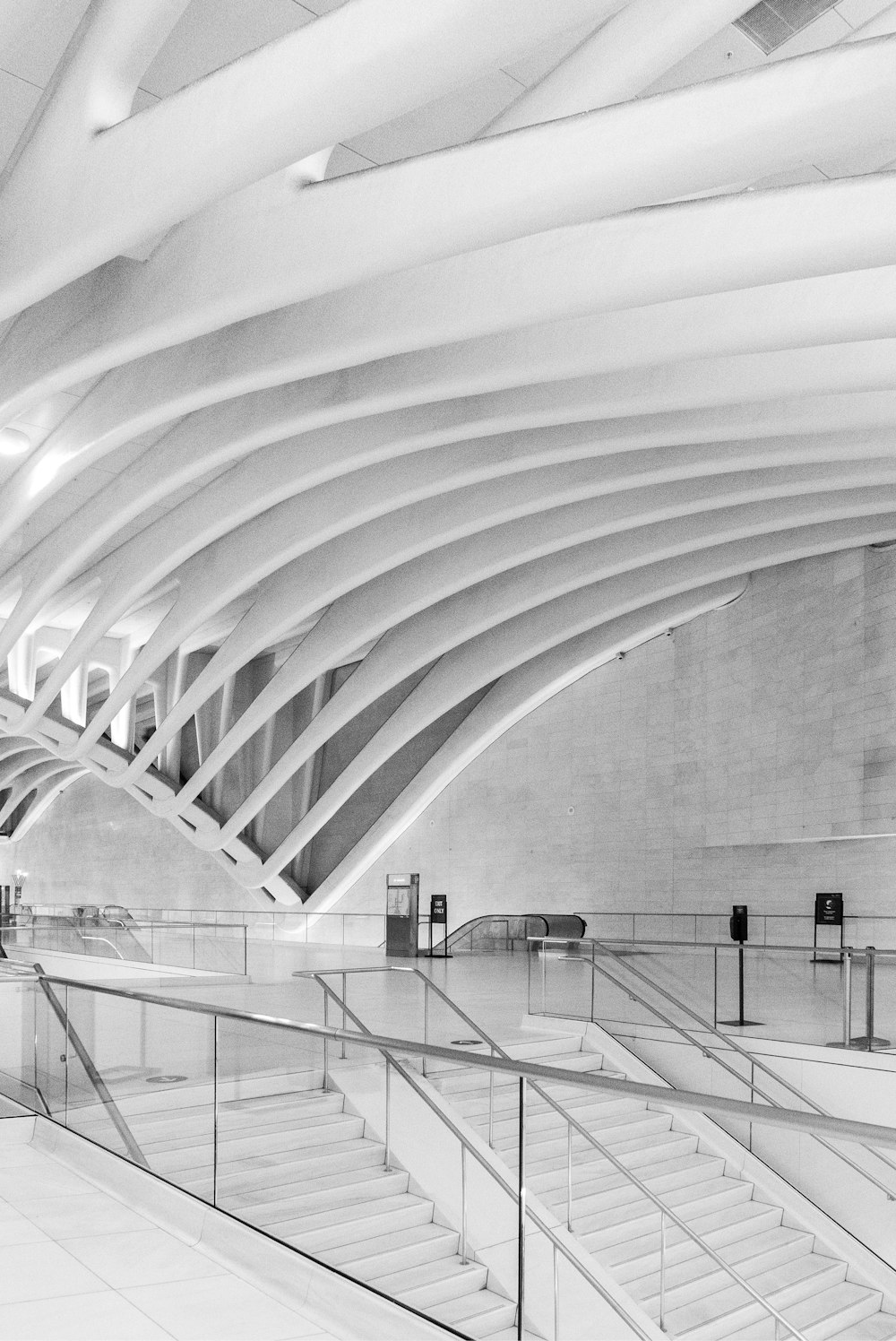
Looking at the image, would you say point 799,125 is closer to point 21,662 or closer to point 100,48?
point 100,48

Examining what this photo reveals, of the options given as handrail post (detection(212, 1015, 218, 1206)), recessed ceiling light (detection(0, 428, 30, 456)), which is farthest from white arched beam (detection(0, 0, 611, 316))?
recessed ceiling light (detection(0, 428, 30, 456))

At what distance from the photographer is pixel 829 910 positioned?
749 inches

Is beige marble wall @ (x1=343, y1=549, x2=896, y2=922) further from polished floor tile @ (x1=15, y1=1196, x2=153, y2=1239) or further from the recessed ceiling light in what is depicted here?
polished floor tile @ (x1=15, y1=1196, x2=153, y2=1239)

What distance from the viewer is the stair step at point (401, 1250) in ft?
14.5

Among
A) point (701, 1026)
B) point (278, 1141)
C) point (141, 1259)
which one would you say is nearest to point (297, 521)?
point (701, 1026)

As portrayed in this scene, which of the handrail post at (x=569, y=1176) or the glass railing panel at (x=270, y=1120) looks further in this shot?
the glass railing panel at (x=270, y=1120)

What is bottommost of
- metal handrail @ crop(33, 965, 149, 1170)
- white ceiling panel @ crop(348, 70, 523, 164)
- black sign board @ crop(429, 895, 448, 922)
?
black sign board @ crop(429, 895, 448, 922)

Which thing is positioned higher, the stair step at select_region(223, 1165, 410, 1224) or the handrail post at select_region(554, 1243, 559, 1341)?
the handrail post at select_region(554, 1243, 559, 1341)

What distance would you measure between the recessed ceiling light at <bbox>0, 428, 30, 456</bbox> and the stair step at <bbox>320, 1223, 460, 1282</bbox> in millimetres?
13477

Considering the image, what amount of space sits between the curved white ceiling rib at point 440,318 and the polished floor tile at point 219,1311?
608 centimetres

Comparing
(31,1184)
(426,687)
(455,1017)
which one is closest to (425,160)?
(31,1184)

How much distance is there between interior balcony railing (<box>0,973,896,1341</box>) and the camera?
11.9 ft

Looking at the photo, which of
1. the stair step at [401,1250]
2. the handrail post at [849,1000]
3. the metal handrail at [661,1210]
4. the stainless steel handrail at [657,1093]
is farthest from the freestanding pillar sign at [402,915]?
the metal handrail at [661,1210]

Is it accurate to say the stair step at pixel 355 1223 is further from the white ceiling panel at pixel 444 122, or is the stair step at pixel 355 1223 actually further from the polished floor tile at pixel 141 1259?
the white ceiling panel at pixel 444 122
